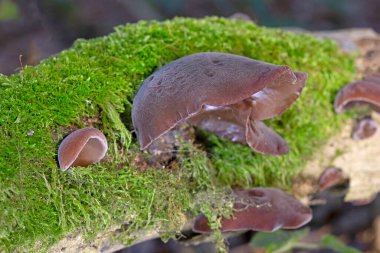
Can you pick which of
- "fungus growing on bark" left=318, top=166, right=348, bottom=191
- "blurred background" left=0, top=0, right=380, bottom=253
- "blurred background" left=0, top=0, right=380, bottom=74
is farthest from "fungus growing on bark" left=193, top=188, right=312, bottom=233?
"blurred background" left=0, top=0, right=380, bottom=74

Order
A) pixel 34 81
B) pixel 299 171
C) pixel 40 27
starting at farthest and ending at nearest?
pixel 40 27, pixel 299 171, pixel 34 81

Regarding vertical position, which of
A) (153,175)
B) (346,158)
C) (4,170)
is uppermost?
(4,170)

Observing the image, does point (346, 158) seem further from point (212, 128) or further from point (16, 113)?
point (16, 113)

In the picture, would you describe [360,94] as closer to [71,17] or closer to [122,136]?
[122,136]

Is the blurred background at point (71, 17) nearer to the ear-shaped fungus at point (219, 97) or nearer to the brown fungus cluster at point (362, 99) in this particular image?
the brown fungus cluster at point (362, 99)

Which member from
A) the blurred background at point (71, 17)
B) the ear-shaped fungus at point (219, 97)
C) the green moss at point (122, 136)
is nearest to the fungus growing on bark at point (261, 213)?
the green moss at point (122, 136)

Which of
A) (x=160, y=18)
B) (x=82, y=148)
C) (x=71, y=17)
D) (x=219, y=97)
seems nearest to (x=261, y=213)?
(x=219, y=97)

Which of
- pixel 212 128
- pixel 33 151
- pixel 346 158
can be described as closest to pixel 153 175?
pixel 212 128
